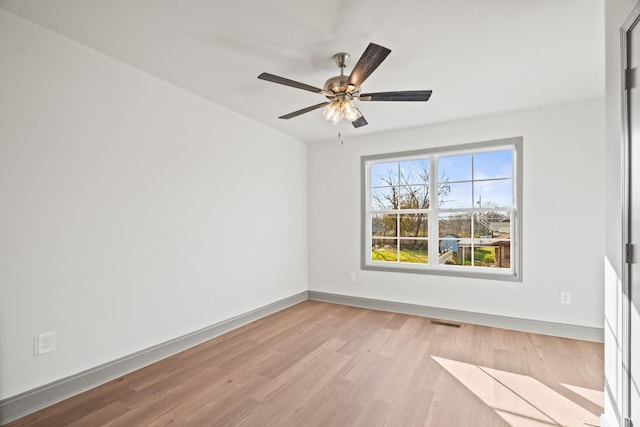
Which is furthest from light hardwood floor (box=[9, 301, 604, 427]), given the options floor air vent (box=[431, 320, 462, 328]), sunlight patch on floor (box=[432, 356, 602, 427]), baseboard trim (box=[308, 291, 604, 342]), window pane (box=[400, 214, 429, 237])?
window pane (box=[400, 214, 429, 237])

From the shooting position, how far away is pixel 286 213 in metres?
4.62

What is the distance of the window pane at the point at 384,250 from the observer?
4547 millimetres

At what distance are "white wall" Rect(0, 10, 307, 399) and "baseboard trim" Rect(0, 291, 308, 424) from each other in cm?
5

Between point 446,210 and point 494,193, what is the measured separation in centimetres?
59

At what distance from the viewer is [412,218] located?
4422 millimetres

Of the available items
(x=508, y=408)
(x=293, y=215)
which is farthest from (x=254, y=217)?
(x=508, y=408)

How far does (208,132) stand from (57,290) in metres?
1.93

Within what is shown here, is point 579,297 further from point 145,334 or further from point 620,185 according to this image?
point 145,334

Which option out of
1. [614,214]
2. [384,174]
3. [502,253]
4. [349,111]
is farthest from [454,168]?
[614,214]

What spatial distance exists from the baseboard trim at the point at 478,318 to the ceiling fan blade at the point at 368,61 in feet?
10.1

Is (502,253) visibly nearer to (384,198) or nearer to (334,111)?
(384,198)

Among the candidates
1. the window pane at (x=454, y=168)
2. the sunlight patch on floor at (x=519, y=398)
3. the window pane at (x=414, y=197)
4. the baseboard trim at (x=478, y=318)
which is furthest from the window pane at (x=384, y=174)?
the sunlight patch on floor at (x=519, y=398)

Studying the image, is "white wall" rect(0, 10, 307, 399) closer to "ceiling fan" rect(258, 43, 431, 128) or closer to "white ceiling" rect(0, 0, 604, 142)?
"white ceiling" rect(0, 0, 604, 142)

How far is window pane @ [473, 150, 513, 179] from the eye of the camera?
3.83m
